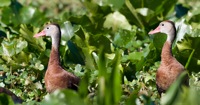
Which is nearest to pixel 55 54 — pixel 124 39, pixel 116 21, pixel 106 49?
pixel 106 49

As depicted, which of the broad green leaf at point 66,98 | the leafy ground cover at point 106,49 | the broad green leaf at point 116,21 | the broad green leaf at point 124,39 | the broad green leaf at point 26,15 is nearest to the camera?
the broad green leaf at point 66,98

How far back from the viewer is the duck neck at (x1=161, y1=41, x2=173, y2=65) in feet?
20.1

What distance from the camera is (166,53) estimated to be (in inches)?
244

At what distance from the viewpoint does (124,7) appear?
7.82 metres

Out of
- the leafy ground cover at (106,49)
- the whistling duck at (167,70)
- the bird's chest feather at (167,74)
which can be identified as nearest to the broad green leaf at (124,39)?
the leafy ground cover at (106,49)

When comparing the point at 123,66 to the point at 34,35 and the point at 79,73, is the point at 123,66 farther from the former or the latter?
the point at 34,35

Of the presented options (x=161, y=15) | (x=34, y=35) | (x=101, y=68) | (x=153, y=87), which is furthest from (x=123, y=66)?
(x=101, y=68)

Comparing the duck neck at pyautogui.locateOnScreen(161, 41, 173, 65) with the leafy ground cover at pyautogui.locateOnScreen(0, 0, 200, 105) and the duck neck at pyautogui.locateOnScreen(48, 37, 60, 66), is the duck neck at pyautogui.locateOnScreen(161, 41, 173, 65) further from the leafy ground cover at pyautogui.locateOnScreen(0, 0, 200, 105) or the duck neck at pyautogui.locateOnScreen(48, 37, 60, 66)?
the duck neck at pyautogui.locateOnScreen(48, 37, 60, 66)

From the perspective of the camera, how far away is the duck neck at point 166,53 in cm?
612

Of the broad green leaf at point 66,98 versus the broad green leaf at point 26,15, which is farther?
the broad green leaf at point 26,15

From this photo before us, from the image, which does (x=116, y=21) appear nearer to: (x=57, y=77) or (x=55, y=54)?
(x=55, y=54)

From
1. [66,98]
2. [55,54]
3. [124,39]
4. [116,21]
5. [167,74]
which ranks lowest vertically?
[66,98]

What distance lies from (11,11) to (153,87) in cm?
265

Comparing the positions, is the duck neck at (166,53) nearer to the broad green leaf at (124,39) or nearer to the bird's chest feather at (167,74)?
the bird's chest feather at (167,74)
